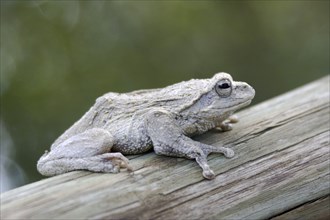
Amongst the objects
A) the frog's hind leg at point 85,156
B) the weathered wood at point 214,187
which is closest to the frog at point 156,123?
the frog's hind leg at point 85,156

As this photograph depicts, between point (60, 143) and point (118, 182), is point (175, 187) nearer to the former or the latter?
point (118, 182)

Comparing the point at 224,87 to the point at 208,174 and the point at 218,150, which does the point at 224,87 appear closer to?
the point at 218,150

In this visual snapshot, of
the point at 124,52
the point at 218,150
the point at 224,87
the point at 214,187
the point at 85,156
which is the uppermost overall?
the point at 124,52

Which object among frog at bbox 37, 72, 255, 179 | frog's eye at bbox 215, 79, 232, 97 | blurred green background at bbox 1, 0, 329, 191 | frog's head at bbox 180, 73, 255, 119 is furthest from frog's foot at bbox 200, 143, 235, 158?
blurred green background at bbox 1, 0, 329, 191

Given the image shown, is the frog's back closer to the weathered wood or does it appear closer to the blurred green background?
the weathered wood

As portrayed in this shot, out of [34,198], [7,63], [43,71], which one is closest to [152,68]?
[43,71]

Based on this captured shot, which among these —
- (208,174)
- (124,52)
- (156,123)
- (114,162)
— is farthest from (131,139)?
(124,52)

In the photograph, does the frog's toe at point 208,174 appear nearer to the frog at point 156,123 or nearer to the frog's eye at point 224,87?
the frog at point 156,123

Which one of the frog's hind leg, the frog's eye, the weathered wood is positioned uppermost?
the frog's eye
